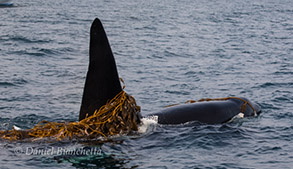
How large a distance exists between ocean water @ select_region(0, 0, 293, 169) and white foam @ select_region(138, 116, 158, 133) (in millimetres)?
44

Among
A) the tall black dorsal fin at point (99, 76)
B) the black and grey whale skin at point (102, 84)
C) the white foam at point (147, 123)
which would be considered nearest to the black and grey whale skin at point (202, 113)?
the black and grey whale skin at point (102, 84)

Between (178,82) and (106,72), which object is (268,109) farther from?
(106,72)

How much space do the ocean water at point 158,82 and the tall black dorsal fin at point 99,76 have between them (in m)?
0.97

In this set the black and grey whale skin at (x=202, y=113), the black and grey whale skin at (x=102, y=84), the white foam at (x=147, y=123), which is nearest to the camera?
the black and grey whale skin at (x=102, y=84)

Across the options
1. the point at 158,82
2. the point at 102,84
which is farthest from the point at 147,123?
the point at 158,82

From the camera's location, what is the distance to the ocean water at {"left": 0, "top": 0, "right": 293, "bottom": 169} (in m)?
9.95

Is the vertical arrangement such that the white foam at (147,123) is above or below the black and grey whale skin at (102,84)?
below

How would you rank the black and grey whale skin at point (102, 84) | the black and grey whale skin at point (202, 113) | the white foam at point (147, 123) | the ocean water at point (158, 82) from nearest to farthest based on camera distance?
the ocean water at point (158, 82) < the black and grey whale skin at point (102, 84) < the white foam at point (147, 123) < the black and grey whale skin at point (202, 113)

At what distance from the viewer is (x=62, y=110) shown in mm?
14617

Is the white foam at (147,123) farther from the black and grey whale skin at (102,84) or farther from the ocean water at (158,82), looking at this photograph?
the black and grey whale skin at (102,84)

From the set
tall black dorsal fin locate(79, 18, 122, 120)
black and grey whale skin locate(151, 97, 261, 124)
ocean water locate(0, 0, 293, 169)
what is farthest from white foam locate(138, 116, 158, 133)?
tall black dorsal fin locate(79, 18, 122, 120)

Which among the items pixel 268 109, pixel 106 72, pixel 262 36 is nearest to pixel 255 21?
pixel 262 36

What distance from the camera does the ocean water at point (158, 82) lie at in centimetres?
995

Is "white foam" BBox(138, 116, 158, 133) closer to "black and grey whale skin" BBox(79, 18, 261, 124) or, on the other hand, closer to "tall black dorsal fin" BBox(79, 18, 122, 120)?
"black and grey whale skin" BBox(79, 18, 261, 124)
